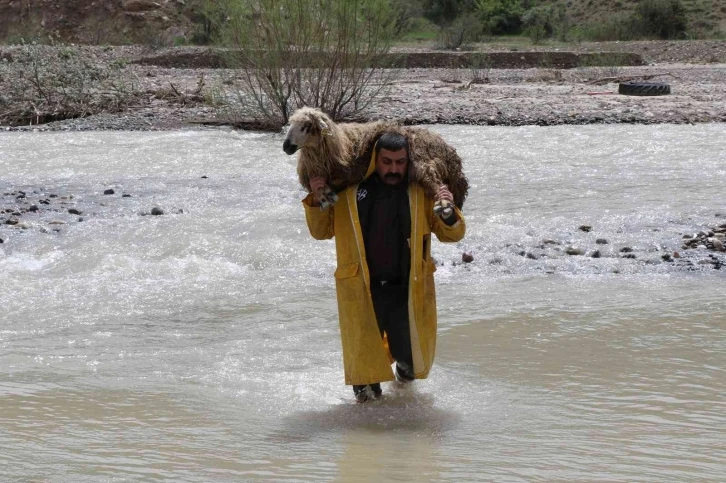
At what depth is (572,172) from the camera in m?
12.2

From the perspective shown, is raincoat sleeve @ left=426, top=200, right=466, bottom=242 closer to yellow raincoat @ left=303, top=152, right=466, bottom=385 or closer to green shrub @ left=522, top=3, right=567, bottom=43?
yellow raincoat @ left=303, top=152, right=466, bottom=385

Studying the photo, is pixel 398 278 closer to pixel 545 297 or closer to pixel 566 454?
pixel 566 454

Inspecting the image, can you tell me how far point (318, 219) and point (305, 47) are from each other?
36.2ft

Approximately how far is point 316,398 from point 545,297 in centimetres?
248

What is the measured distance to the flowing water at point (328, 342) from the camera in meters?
4.32

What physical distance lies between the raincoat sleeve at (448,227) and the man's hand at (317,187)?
472mm

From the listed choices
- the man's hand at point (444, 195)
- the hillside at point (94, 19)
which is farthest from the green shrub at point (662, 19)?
the man's hand at point (444, 195)

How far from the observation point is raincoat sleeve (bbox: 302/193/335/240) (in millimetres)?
4480

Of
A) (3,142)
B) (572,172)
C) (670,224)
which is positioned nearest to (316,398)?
(670,224)

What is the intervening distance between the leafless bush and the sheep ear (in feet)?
46.0

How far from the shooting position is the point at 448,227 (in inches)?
172

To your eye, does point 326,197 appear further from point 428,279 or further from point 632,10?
point 632,10

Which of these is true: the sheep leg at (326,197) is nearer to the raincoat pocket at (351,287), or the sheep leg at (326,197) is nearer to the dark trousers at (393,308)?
the raincoat pocket at (351,287)

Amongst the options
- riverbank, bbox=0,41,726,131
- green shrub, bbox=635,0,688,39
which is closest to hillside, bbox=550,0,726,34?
green shrub, bbox=635,0,688,39
